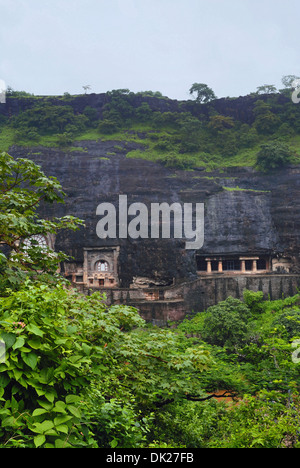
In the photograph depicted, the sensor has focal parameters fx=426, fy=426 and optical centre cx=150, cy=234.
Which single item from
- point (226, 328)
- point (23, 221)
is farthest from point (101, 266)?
point (23, 221)

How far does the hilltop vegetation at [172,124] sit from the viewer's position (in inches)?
1511

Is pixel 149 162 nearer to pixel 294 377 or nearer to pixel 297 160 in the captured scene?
pixel 297 160

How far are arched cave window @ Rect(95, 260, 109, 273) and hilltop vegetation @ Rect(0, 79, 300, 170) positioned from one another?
11.6 meters

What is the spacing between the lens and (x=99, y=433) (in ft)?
15.3

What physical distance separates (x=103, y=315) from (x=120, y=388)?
106 cm

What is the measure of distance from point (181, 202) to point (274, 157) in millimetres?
8839

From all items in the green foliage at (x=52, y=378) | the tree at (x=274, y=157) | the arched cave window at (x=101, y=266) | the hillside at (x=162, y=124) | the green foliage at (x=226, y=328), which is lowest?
the green foliage at (x=226, y=328)

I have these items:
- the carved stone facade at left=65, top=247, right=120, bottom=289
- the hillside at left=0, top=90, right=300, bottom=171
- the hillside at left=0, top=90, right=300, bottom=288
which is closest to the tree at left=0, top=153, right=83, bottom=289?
the hillside at left=0, top=90, right=300, bottom=288

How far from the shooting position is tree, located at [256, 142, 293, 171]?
1264 inches

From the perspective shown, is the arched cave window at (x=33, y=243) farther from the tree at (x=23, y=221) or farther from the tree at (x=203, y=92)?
the tree at (x=203, y=92)

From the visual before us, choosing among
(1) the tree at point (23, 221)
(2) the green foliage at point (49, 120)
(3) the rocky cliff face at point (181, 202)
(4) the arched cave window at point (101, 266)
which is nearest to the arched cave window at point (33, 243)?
(1) the tree at point (23, 221)

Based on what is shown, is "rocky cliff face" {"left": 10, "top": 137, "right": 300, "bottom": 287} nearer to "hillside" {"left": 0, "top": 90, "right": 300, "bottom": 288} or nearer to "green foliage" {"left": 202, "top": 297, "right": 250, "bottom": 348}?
"hillside" {"left": 0, "top": 90, "right": 300, "bottom": 288}

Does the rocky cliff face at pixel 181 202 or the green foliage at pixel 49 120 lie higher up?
the green foliage at pixel 49 120
